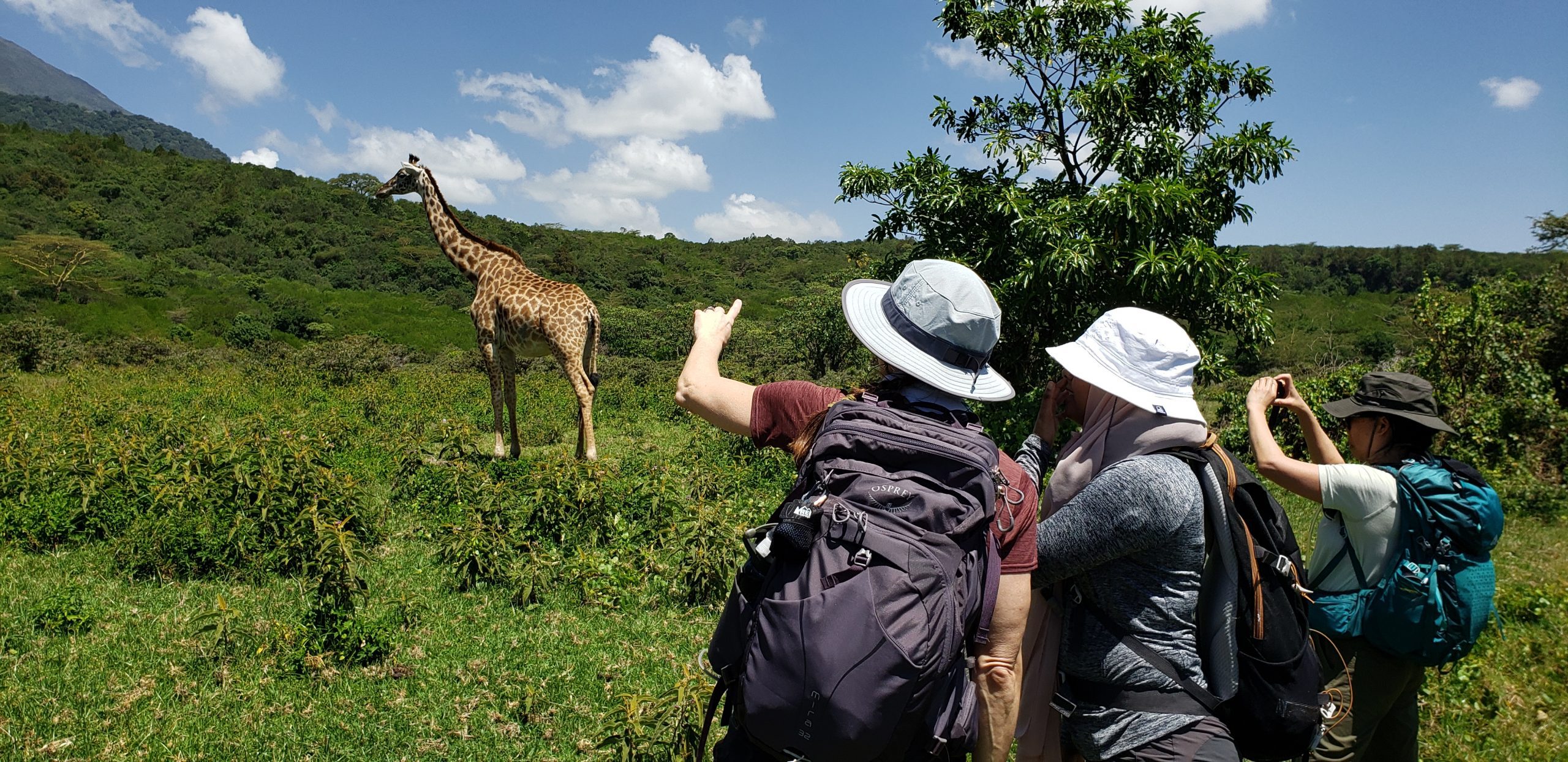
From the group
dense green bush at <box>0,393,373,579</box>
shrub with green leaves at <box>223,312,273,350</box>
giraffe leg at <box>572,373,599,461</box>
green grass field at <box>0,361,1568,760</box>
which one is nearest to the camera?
green grass field at <box>0,361,1568,760</box>

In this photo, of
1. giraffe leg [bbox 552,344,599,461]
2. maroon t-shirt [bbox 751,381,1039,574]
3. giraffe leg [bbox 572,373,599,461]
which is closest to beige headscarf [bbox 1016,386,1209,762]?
maroon t-shirt [bbox 751,381,1039,574]

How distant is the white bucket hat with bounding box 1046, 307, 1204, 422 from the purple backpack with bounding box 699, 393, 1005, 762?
0.62m

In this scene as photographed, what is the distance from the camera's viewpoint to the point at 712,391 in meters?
2.06

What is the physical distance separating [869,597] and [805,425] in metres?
0.50

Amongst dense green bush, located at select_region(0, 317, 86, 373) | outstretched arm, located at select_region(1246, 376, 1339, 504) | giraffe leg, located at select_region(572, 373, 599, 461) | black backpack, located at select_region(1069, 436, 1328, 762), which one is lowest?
dense green bush, located at select_region(0, 317, 86, 373)

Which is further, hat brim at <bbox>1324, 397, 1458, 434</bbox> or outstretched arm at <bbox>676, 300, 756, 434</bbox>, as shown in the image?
hat brim at <bbox>1324, 397, 1458, 434</bbox>

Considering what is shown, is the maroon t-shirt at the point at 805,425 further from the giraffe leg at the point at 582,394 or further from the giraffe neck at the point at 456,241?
the giraffe neck at the point at 456,241

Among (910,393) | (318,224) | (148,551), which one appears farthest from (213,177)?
(910,393)

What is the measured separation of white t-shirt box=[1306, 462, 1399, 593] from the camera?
279cm

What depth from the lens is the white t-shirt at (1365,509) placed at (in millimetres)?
2791

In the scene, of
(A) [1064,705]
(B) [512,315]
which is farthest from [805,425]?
(B) [512,315]

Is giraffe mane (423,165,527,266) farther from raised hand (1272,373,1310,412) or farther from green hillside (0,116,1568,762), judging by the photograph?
raised hand (1272,373,1310,412)

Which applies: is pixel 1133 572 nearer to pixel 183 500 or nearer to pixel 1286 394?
pixel 1286 394

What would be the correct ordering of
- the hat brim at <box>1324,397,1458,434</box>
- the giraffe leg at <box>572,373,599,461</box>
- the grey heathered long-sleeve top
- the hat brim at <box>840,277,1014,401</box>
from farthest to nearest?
the giraffe leg at <box>572,373,599,461</box> < the hat brim at <box>1324,397,1458,434</box> < the grey heathered long-sleeve top < the hat brim at <box>840,277,1014,401</box>
